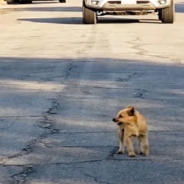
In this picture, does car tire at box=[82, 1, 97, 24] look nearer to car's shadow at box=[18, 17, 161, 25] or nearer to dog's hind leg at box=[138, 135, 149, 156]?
car's shadow at box=[18, 17, 161, 25]

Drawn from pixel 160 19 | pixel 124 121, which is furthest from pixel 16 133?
pixel 160 19

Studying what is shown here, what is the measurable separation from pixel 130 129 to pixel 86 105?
121 inches

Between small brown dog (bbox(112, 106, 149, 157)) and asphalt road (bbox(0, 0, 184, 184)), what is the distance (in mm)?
96

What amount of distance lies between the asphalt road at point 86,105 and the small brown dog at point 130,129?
96mm

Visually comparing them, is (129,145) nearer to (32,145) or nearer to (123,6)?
(32,145)

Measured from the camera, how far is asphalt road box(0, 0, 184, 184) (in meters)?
→ 6.67

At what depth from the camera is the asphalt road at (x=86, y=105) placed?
6.67 metres

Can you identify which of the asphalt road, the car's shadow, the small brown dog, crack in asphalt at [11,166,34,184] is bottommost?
the car's shadow

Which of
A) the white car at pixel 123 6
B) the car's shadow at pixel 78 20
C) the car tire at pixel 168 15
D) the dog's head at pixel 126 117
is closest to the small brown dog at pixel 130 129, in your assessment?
the dog's head at pixel 126 117

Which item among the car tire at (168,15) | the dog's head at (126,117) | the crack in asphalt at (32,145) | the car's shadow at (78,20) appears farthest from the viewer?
the car's shadow at (78,20)

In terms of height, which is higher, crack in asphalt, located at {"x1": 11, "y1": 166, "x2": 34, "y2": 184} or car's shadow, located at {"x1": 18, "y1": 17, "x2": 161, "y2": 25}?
crack in asphalt, located at {"x1": 11, "y1": 166, "x2": 34, "y2": 184}

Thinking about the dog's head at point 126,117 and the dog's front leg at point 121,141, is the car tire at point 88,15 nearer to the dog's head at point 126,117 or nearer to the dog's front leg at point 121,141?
the dog's front leg at point 121,141

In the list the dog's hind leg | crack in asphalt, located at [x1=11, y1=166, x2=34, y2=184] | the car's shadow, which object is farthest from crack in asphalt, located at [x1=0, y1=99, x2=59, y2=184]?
the car's shadow

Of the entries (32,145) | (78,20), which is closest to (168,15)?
(78,20)
